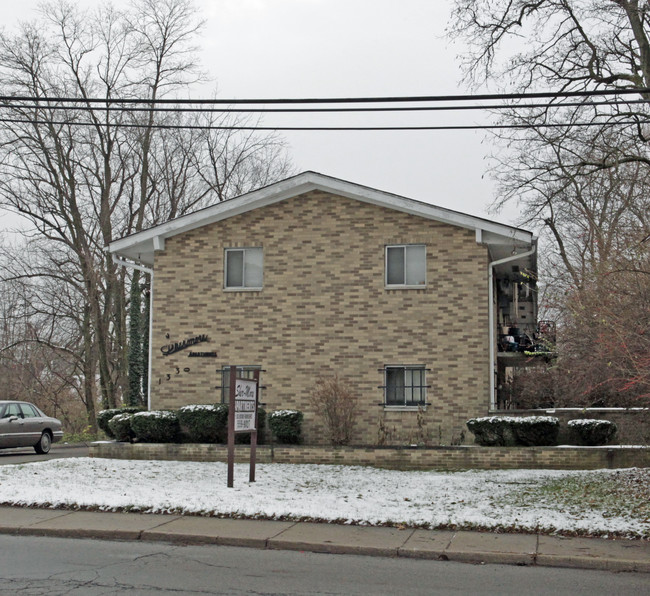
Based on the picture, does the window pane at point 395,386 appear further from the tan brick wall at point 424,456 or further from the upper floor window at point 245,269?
the upper floor window at point 245,269

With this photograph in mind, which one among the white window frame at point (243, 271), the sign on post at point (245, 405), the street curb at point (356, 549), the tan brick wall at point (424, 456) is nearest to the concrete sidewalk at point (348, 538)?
the street curb at point (356, 549)

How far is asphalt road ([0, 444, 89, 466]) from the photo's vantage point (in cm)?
2127

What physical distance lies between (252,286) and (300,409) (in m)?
3.45

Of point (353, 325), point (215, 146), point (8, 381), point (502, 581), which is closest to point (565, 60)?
point (353, 325)

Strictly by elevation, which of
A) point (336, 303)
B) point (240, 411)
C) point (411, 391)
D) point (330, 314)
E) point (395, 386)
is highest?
point (336, 303)

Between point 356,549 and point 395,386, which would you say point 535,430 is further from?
point 356,549

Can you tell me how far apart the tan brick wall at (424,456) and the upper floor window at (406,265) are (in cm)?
447

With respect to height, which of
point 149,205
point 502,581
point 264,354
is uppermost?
point 149,205

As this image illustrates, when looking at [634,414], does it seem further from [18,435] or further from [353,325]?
[18,435]

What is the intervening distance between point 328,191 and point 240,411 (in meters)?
8.39

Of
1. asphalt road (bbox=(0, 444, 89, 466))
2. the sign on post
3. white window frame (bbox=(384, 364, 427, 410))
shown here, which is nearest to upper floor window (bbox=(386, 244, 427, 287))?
white window frame (bbox=(384, 364, 427, 410))

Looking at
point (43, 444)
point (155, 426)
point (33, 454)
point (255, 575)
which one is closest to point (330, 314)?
point (155, 426)

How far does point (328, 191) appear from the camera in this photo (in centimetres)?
2112

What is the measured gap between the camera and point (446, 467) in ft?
58.3
